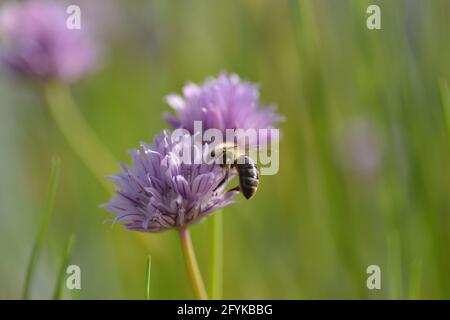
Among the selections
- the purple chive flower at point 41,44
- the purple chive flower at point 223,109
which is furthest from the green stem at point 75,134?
the purple chive flower at point 223,109

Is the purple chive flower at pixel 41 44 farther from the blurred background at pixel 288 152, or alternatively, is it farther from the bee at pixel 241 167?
the bee at pixel 241 167

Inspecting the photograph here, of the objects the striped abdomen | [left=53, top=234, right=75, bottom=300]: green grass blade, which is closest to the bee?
the striped abdomen

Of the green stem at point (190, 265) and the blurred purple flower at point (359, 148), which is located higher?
the blurred purple flower at point (359, 148)

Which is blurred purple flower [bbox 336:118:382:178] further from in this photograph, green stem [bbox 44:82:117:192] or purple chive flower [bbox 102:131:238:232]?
purple chive flower [bbox 102:131:238:232]

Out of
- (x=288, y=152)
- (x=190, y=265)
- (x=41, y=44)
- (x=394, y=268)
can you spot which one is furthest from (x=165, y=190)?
(x=41, y=44)

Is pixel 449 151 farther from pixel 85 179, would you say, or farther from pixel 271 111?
pixel 85 179
